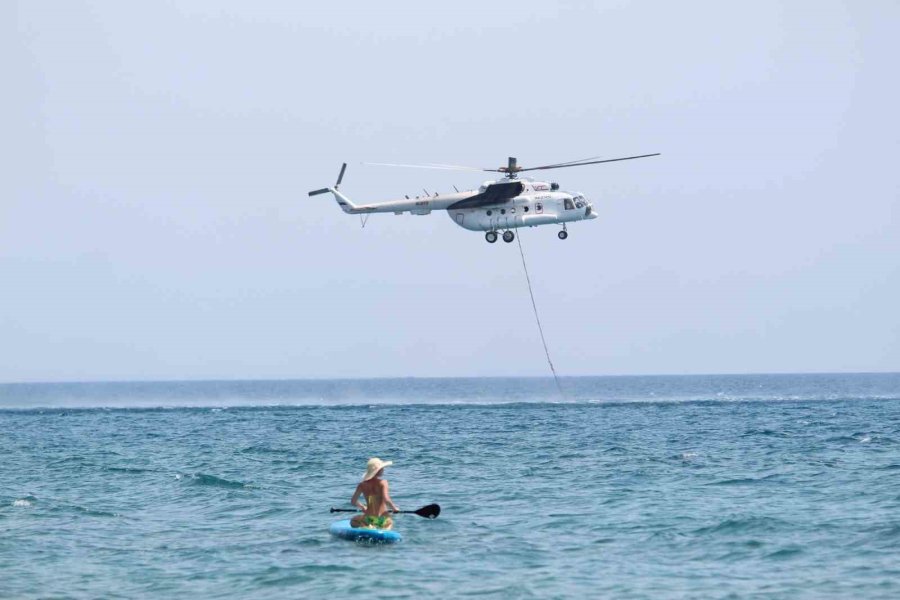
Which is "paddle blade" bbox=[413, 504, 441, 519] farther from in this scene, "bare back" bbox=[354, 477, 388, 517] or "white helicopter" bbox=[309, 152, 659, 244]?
"white helicopter" bbox=[309, 152, 659, 244]

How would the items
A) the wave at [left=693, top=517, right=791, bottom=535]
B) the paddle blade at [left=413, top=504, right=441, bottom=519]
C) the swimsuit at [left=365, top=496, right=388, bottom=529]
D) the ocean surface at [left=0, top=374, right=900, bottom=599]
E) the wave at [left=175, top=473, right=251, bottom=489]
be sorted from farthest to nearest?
the wave at [left=175, top=473, right=251, bottom=489]
the paddle blade at [left=413, top=504, right=441, bottom=519]
the wave at [left=693, top=517, right=791, bottom=535]
the swimsuit at [left=365, top=496, right=388, bottom=529]
the ocean surface at [left=0, top=374, right=900, bottom=599]

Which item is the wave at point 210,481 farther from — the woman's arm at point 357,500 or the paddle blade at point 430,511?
the woman's arm at point 357,500

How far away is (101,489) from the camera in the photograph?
36.2 meters

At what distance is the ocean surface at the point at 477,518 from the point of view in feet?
68.6

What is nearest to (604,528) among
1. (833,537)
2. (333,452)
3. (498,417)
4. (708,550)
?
(708,550)

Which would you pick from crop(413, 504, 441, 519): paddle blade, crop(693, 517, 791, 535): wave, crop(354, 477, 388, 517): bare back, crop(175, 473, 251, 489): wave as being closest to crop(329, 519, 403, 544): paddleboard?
crop(354, 477, 388, 517): bare back

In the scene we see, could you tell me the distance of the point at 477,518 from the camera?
2806cm

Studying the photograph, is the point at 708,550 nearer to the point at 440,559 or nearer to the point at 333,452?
the point at 440,559

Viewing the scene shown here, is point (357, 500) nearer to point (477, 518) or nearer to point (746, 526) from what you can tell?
point (477, 518)

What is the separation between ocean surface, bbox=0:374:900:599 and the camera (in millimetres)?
20906

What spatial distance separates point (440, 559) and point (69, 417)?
244 feet

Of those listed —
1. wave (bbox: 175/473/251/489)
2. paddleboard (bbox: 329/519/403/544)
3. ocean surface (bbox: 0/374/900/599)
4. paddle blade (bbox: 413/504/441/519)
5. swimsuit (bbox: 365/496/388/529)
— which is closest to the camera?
ocean surface (bbox: 0/374/900/599)

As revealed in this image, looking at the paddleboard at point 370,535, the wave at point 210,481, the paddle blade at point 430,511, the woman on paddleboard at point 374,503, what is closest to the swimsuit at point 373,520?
the woman on paddleboard at point 374,503

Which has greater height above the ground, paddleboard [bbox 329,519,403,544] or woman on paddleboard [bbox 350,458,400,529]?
woman on paddleboard [bbox 350,458,400,529]
